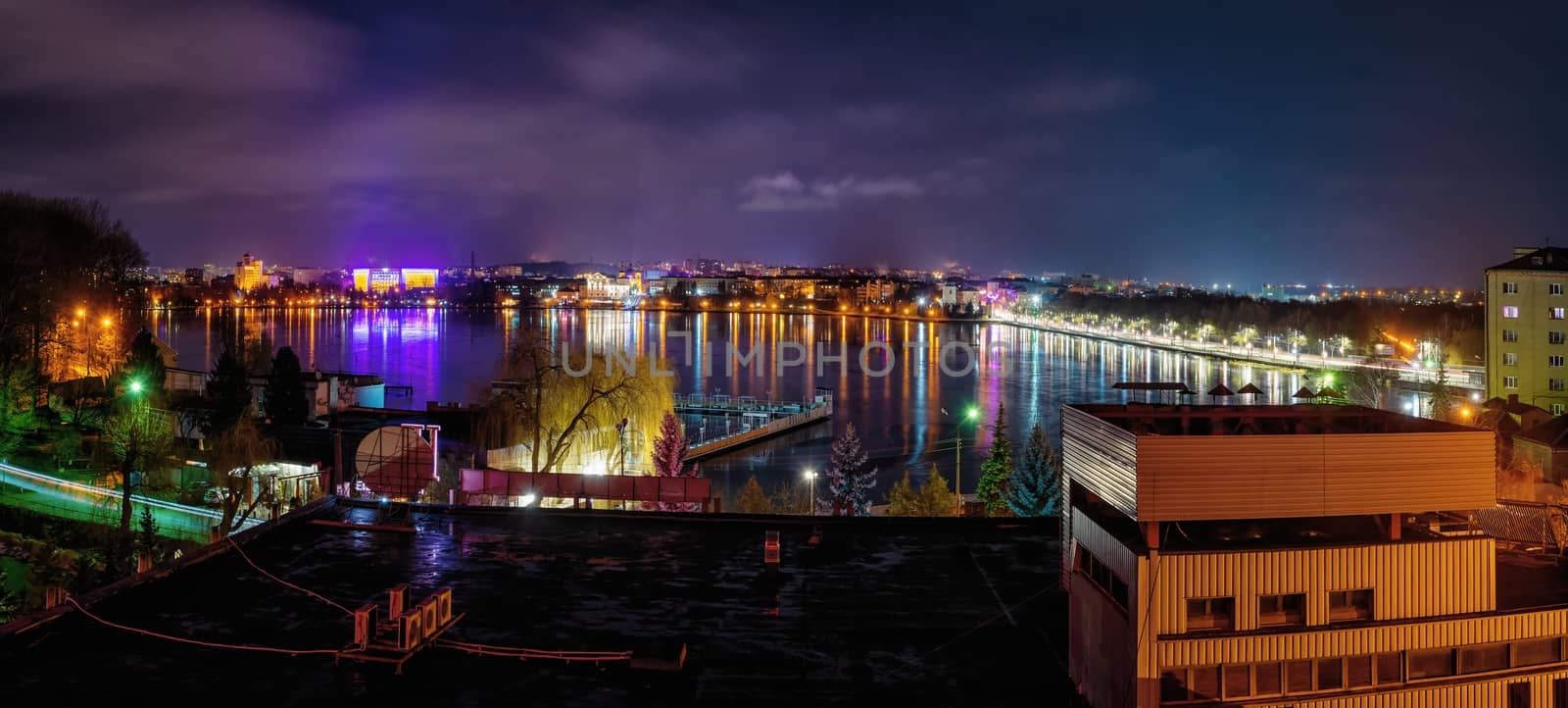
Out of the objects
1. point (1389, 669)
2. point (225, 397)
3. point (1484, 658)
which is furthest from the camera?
point (225, 397)

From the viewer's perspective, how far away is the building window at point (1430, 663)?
13.1 feet

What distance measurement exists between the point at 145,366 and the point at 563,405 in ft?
26.3

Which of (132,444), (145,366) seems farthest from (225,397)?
(132,444)

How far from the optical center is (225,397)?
15.8 metres

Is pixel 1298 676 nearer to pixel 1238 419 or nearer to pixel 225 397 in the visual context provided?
pixel 1238 419

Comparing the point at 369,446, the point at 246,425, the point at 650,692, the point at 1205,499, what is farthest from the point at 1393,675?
the point at 246,425

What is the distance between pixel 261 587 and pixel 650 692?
8.98ft

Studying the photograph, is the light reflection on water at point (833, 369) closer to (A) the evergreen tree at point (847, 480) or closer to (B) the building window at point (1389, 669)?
(A) the evergreen tree at point (847, 480)

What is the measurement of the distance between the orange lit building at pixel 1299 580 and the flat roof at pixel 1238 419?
72cm

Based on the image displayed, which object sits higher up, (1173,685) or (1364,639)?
(1364,639)

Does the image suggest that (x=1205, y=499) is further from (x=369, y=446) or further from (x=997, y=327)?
(x=997, y=327)

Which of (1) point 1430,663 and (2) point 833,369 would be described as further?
(2) point 833,369

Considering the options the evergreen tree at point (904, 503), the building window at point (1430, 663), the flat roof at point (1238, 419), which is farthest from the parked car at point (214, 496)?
the building window at point (1430, 663)

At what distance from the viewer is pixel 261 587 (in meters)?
5.36
